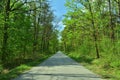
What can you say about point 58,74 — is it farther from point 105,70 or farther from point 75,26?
point 75,26

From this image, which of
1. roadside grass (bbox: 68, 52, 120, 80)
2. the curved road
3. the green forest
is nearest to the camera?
the curved road

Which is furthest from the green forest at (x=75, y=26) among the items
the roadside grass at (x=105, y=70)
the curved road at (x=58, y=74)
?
the curved road at (x=58, y=74)

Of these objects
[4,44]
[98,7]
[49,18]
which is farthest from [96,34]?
[49,18]

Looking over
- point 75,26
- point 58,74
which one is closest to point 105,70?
point 58,74

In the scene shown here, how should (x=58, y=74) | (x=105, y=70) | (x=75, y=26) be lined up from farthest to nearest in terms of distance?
(x=75, y=26) < (x=105, y=70) < (x=58, y=74)

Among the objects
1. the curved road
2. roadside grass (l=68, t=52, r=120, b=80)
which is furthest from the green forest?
the curved road

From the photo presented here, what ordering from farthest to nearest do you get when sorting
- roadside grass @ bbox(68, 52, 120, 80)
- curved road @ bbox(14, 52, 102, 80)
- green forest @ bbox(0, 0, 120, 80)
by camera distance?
green forest @ bbox(0, 0, 120, 80)
roadside grass @ bbox(68, 52, 120, 80)
curved road @ bbox(14, 52, 102, 80)

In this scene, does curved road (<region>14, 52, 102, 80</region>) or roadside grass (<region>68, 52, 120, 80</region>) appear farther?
roadside grass (<region>68, 52, 120, 80</region>)

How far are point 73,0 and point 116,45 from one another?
18.2 metres

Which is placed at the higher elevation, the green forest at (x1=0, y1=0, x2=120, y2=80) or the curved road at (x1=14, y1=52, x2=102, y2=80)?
the green forest at (x1=0, y1=0, x2=120, y2=80)

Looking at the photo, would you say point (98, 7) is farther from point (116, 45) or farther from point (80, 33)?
point (116, 45)

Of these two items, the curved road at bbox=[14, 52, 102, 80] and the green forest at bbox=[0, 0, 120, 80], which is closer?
the curved road at bbox=[14, 52, 102, 80]

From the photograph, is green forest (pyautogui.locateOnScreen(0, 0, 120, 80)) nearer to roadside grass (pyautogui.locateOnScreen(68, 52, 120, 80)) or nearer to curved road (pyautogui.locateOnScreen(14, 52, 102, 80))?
roadside grass (pyautogui.locateOnScreen(68, 52, 120, 80))

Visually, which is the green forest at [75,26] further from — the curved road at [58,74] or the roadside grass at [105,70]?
the curved road at [58,74]
